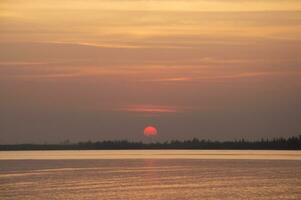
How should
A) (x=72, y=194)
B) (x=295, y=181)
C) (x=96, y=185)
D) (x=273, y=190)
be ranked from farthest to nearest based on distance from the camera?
(x=295, y=181), (x=96, y=185), (x=273, y=190), (x=72, y=194)

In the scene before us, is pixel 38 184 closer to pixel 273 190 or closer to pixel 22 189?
pixel 22 189

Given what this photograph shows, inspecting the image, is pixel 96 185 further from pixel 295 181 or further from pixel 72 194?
pixel 295 181

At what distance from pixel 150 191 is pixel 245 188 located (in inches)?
383

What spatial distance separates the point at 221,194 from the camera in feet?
202

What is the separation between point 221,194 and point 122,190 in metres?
9.37

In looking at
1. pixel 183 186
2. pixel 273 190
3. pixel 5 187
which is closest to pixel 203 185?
pixel 183 186

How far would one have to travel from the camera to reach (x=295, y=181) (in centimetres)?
7912

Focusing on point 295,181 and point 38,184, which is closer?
point 38,184

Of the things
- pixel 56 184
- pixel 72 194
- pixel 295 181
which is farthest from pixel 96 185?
pixel 295 181

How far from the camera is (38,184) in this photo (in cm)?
7306

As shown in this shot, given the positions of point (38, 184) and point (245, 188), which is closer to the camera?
point (245, 188)

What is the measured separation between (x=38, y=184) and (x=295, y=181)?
28.2 meters

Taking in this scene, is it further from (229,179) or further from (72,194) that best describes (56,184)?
(229,179)

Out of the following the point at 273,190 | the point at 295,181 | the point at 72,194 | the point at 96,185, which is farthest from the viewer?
the point at 295,181
